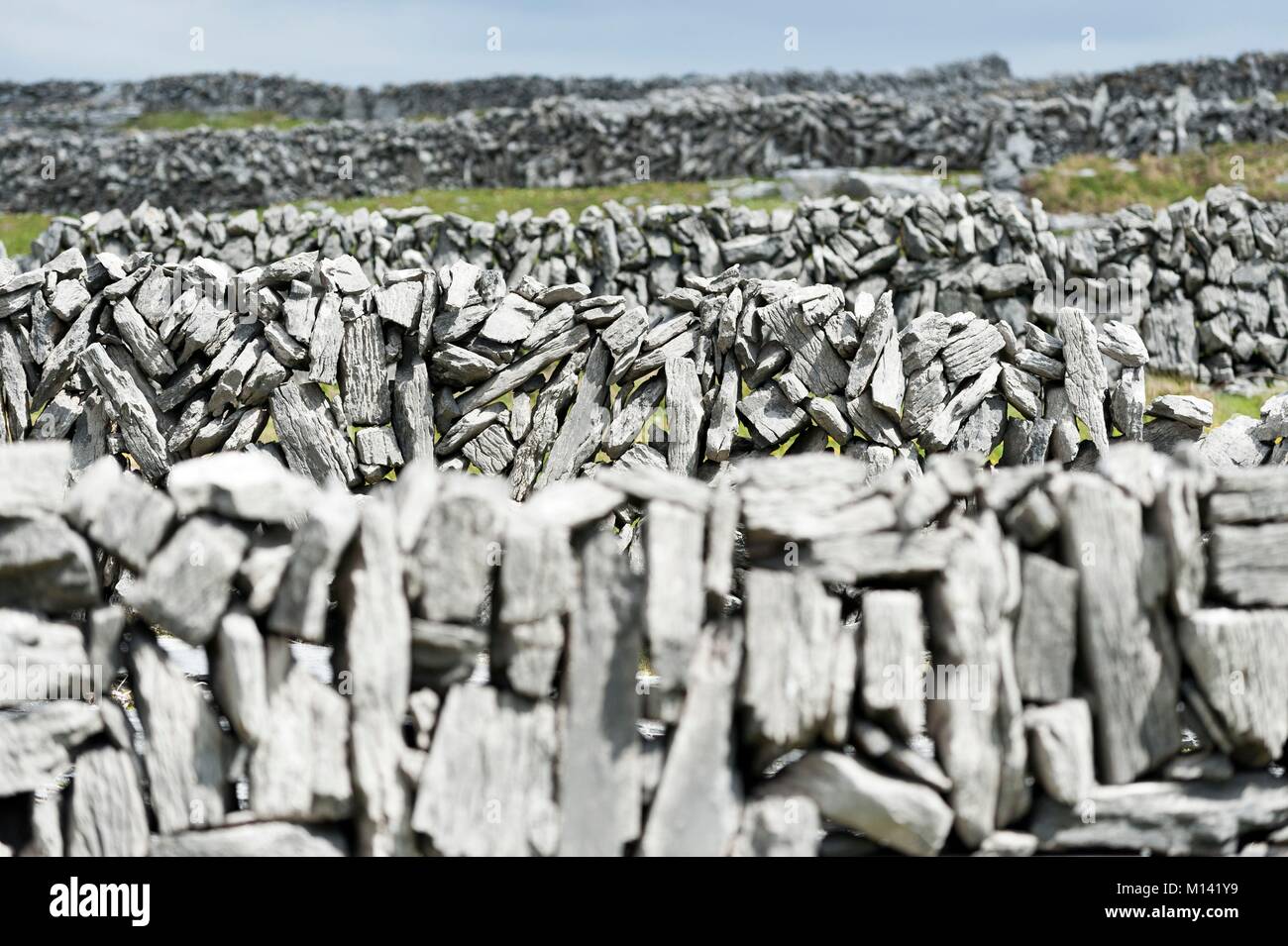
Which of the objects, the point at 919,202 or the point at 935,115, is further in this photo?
the point at 935,115

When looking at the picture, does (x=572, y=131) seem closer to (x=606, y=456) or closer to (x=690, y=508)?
(x=606, y=456)

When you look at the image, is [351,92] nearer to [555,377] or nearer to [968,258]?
[968,258]

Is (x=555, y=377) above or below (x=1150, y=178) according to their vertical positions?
below

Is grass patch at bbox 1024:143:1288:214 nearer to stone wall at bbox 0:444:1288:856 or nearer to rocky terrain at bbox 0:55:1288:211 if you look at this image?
rocky terrain at bbox 0:55:1288:211

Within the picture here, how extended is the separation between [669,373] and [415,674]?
4801mm

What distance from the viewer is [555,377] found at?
30.8ft

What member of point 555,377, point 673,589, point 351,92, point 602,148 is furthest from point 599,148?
point 673,589

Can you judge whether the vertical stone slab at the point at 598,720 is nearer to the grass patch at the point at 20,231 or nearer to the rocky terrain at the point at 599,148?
the grass patch at the point at 20,231

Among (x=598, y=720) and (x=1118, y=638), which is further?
(x=1118, y=638)

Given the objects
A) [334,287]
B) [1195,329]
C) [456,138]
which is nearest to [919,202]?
[1195,329]

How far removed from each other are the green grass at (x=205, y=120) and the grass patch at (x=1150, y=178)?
35.5 m

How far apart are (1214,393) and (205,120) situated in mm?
48510

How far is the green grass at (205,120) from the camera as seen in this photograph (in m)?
49.2

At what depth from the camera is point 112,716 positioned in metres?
4.84
